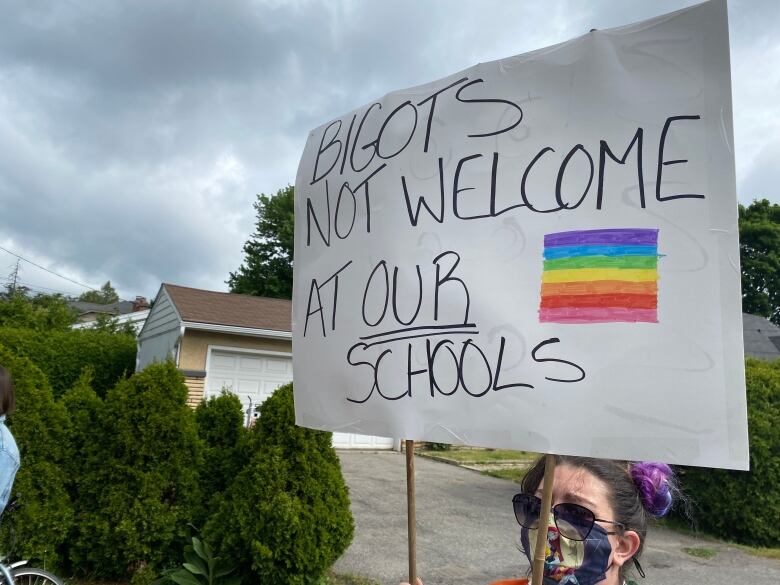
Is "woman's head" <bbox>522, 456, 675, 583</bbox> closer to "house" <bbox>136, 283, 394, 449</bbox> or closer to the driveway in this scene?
the driveway

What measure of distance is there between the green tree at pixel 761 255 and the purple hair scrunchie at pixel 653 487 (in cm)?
3446

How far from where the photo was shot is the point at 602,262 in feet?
4.57

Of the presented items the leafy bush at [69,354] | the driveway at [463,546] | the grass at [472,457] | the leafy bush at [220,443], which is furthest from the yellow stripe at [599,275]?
the grass at [472,457]

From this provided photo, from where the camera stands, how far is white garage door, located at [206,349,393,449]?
12961 mm

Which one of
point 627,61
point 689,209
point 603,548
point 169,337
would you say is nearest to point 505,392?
point 603,548

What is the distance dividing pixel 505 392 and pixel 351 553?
5.03 meters

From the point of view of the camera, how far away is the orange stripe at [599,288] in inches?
52.4

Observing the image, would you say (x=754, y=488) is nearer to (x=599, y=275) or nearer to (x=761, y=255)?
(x=599, y=275)

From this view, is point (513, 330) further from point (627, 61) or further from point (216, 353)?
point (216, 353)

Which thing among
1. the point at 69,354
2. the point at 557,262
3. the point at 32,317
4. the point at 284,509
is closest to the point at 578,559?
the point at 557,262

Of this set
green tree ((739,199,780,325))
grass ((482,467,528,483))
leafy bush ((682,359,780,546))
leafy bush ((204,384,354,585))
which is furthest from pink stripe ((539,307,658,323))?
green tree ((739,199,780,325))

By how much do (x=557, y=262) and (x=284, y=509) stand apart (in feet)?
11.0

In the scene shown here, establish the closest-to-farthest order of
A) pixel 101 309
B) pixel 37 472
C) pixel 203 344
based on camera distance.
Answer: pixel 37 472 → pixel 203 344 → pixel 101 309

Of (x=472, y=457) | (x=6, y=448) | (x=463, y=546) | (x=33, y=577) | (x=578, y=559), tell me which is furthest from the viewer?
(x=472, y=457)
